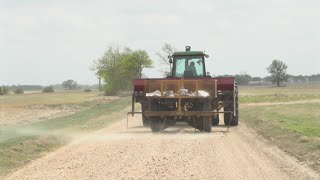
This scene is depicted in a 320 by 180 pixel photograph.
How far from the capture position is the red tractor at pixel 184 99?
1922 cm

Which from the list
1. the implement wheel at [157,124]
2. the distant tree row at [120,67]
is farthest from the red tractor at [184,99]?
the distant tree row at [120,67]

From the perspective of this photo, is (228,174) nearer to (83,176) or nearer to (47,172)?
(83,176)

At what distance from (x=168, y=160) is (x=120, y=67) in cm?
9061

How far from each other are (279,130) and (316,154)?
6.79 metres

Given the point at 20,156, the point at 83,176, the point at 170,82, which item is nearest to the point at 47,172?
the point at 83,176

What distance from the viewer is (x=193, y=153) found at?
43.7 feet

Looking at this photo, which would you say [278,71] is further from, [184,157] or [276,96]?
[184,157]

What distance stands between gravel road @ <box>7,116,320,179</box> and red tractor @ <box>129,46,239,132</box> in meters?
1.91

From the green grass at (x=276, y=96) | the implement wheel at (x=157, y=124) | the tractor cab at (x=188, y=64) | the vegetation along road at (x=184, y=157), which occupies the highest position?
the tractor cab at (x=188, y=64)

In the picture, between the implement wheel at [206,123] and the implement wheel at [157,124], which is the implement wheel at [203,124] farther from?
the implement wheel at [157,124]

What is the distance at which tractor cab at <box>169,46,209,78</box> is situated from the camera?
22812mm

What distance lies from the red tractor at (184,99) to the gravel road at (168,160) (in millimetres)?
1913

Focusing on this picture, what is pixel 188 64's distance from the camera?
23.1 meters

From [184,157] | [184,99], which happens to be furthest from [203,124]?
[184,157]
